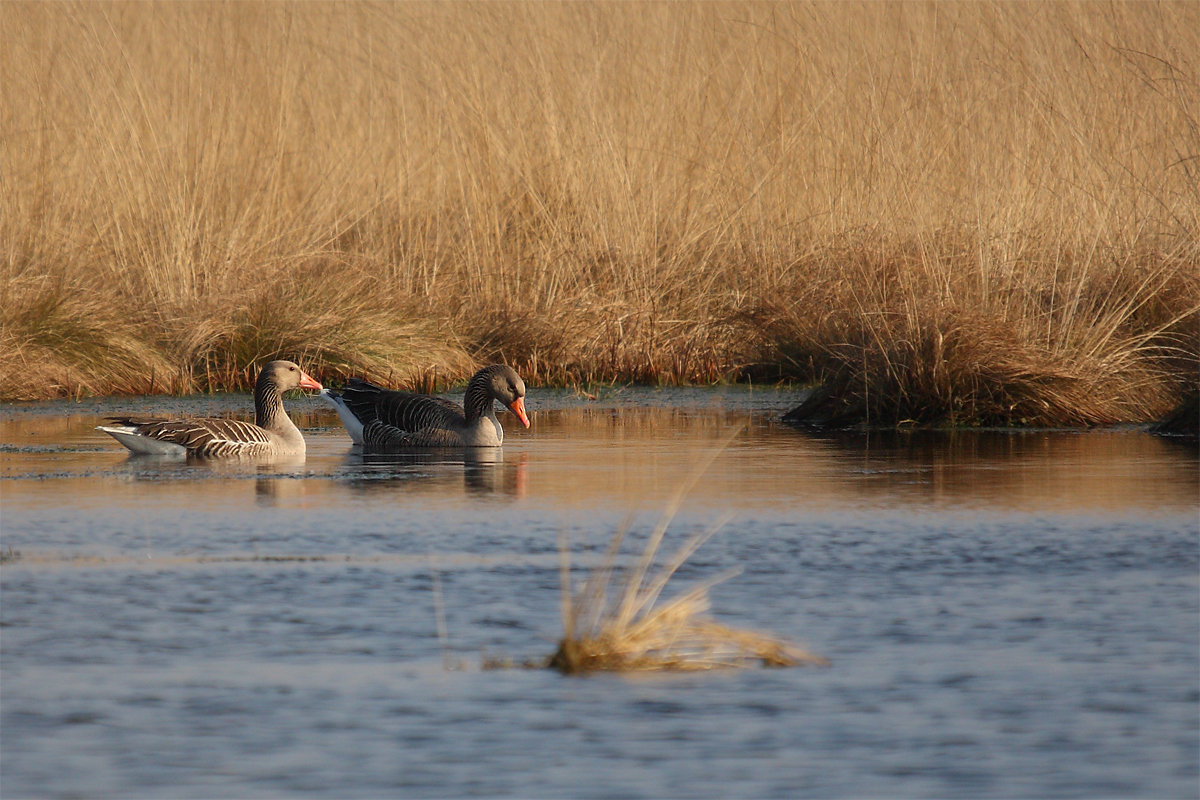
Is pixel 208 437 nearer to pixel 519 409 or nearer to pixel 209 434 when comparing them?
pixel 209 434

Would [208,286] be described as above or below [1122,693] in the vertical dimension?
above

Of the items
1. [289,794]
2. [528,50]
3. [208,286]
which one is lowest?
[289,794]

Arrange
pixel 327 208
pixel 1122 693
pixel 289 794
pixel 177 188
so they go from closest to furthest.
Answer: pixel 289 794 < pixel 1122 693 < pixel 177 188 < pixel 327 208

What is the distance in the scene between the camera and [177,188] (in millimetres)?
16547

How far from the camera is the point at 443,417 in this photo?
12.2 metres

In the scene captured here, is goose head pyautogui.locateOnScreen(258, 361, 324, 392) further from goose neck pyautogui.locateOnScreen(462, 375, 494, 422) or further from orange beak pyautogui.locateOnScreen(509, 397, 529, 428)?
orange beak pyautogui.locateOnScreen(509, 397, 529, 428)

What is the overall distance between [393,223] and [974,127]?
6.22 m

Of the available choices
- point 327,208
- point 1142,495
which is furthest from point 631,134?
point 1142,495

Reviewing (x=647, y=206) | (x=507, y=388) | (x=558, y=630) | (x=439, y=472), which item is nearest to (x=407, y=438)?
(x=507, y=388)

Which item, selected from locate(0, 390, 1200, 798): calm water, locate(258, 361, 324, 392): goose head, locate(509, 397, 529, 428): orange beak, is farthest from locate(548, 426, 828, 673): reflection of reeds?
locate(258, 361, 324, 392): goose head

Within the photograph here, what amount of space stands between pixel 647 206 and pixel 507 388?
195 inches

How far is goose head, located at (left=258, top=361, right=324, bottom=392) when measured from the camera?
12.2 metres

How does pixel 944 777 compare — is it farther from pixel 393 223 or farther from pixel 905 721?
pixel 393 223

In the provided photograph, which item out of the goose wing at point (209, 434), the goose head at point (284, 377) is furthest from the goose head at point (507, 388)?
the goose wing at point (209, 434)
